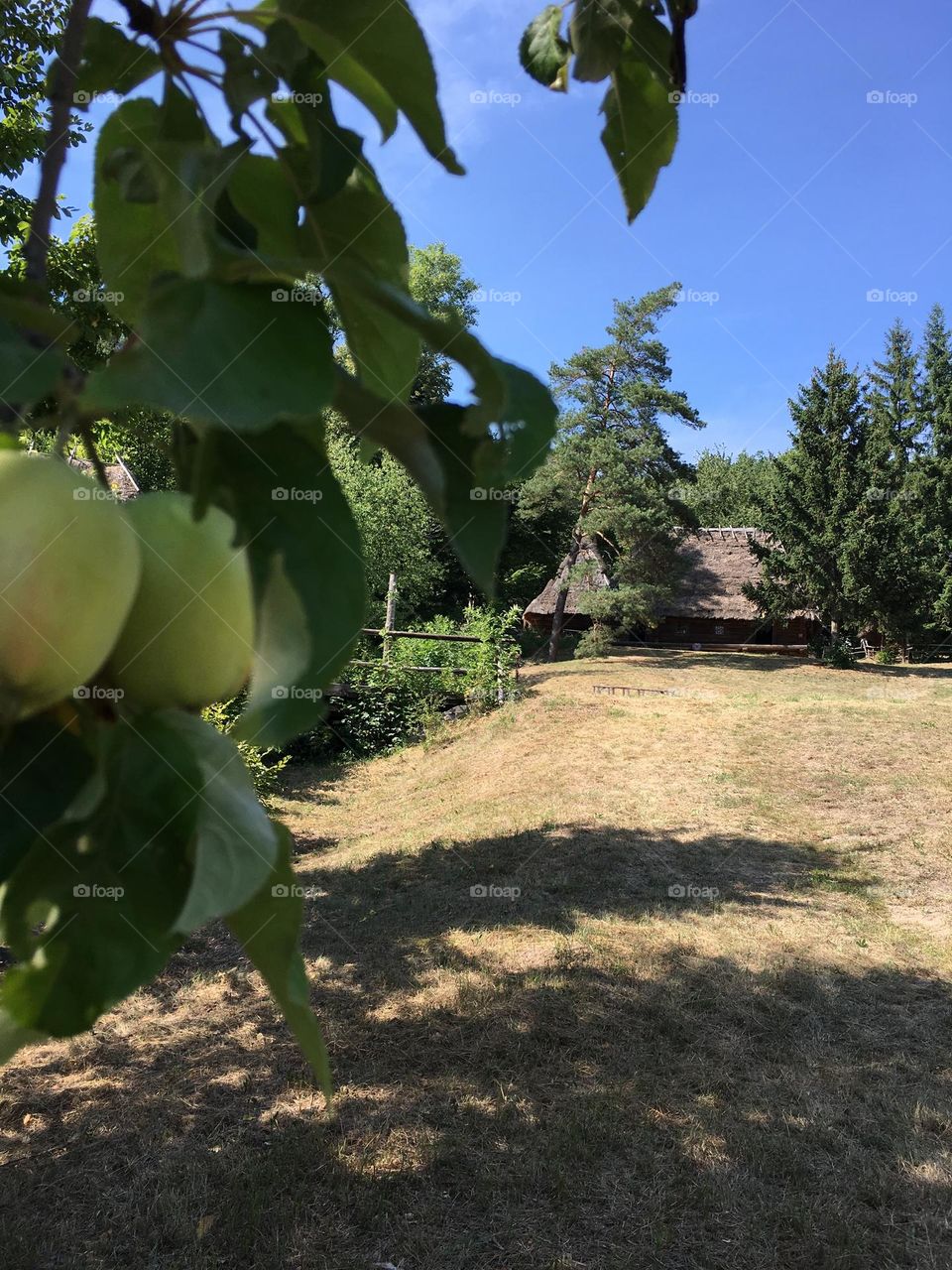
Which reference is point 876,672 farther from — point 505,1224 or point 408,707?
point 505,1224

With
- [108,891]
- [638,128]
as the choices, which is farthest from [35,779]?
[638,128]

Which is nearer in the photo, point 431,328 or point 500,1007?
point 431,328

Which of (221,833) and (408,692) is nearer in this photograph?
(221,833)

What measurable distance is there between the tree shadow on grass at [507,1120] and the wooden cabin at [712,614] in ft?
55.2

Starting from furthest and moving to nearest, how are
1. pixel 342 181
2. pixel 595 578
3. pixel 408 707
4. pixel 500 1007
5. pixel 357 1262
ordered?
pixel 595 578 < pixel 408 707 < pixel 500 1007 < pixel 357 1262 < pixel 342 181

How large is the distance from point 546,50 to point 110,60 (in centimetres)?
52

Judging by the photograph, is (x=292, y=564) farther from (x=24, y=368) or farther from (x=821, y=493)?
(x=821, y=493)

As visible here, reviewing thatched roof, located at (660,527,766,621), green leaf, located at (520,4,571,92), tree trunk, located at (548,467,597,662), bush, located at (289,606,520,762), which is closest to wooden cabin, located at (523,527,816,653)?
thatched roof, located at (660,527,766,621)

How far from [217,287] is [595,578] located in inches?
753

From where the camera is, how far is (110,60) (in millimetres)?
546

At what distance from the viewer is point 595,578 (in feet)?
63.0

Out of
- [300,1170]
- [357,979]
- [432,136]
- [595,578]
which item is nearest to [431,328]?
[432,136]

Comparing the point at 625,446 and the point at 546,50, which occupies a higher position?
the point at 625,446

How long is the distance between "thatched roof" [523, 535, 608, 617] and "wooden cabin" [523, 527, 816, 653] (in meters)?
0.03
